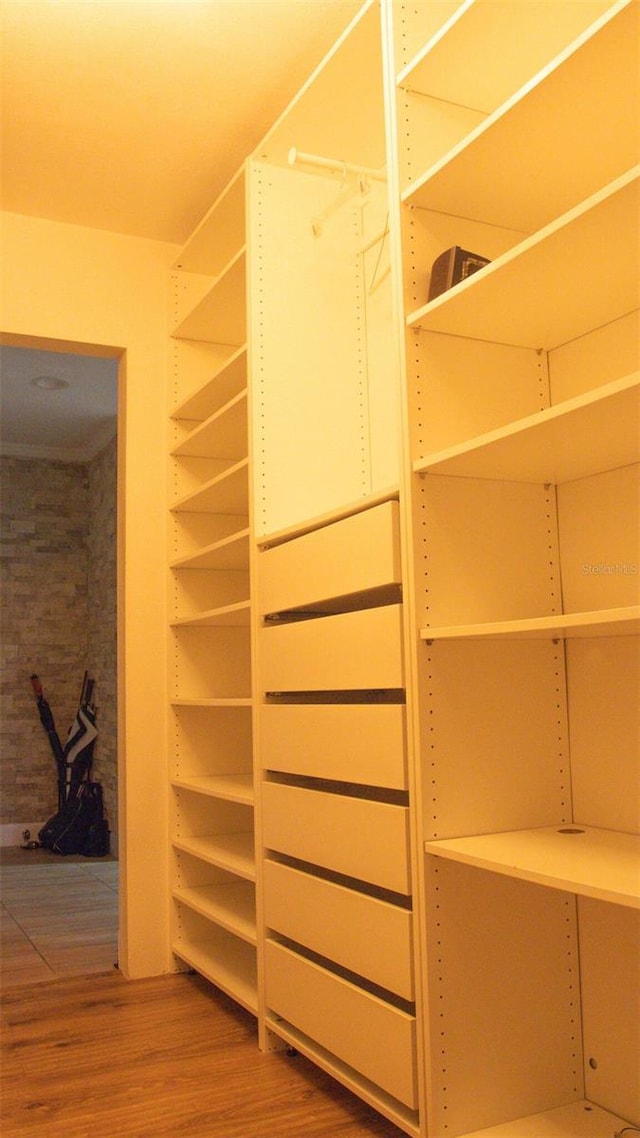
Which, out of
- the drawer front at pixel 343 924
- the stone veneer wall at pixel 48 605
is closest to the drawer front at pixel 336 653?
the drawer front at pixel 343 924

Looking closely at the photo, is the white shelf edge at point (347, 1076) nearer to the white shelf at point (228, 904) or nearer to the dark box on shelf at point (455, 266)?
the white shelf at point (228, 904)

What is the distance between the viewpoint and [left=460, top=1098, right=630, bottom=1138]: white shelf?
174 centimetres

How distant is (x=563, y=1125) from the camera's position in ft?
5.82

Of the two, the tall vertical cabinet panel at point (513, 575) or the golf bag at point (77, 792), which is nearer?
the tall vertical cabinet panel at point (513, 575)

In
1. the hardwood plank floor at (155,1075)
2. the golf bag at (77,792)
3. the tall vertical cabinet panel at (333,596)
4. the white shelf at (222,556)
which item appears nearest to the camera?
the tall vertical cabinet panel at (333,596)

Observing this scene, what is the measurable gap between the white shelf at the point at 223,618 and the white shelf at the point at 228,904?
86 centimetres

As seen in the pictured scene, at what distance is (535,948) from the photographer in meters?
1.87

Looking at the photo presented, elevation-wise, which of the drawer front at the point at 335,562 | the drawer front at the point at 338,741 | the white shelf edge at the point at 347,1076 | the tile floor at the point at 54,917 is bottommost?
the tile floor at the point at 54,917

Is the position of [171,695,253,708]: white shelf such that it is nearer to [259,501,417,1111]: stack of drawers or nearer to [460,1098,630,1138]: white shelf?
[259,501,417,1111]: stack of drawers

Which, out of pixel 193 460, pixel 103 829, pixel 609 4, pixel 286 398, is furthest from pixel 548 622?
pixel 103 829

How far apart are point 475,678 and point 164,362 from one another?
205 cm

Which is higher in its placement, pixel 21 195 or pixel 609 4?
pixel 21 195

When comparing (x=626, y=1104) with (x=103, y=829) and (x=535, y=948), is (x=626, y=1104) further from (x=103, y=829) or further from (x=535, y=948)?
(x=103, y=829)

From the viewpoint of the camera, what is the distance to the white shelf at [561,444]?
1.42 metres
